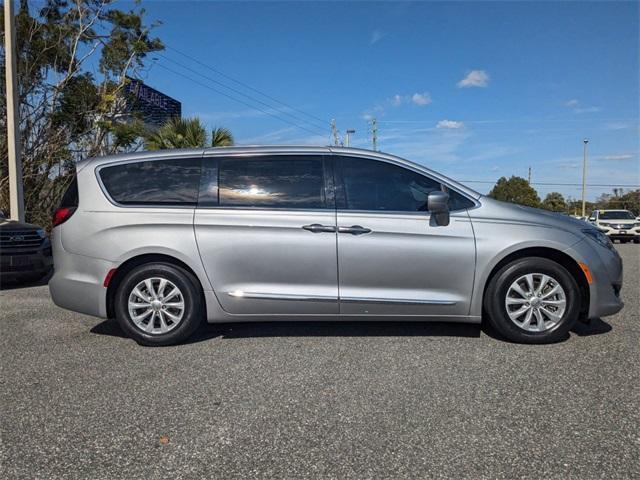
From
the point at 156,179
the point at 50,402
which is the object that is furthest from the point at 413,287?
the point at 50,402

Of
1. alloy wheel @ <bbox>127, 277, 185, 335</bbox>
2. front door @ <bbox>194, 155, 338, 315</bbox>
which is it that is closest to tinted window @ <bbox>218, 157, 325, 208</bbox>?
front door @ <bbox>194, 155, 338, 315</bbox>

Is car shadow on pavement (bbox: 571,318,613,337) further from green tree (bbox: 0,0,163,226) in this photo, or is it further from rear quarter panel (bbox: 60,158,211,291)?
green tree (bbox: 0,0,163,226)

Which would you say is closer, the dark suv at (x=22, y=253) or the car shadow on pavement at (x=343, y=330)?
the car shadow on pavement at (x=343, y=330)

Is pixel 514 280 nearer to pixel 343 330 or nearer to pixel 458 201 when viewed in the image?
pixel 458 201

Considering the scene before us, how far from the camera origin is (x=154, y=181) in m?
4.71

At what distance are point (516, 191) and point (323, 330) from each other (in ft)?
207

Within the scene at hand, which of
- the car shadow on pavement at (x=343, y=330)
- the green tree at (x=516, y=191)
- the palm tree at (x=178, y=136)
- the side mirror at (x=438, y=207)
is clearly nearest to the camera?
the side mirror at (x=438, y=207)

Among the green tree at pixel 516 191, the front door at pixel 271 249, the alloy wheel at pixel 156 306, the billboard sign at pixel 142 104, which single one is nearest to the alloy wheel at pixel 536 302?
Answer: the front door at pixel 271 249

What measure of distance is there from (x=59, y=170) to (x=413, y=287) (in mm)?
13302

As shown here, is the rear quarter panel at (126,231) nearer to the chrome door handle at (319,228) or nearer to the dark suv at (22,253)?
the chrome door handle at (319,228)

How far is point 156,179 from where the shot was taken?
186 inches

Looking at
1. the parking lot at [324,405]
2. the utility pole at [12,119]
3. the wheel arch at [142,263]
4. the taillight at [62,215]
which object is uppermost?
the utility pole at [12,119]

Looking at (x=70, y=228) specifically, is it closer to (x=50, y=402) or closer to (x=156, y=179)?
(x=156, y=179)

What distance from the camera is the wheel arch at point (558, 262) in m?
4.51
